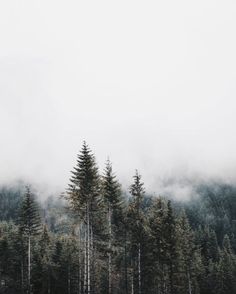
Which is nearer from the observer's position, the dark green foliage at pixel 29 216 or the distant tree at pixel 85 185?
the distant tree at pixel 85 185

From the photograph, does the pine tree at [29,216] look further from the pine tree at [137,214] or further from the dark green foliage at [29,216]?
the pine tree at [137,214]

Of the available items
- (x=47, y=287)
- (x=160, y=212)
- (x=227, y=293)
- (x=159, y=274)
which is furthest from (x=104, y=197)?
(x=227, y=293)

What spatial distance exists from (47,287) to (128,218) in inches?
1533

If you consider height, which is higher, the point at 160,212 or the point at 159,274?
the point at 160,212

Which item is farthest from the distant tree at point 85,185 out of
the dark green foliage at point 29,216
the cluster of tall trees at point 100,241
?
the dark green foliage at point 29,216

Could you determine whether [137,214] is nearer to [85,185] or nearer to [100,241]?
[100,241]

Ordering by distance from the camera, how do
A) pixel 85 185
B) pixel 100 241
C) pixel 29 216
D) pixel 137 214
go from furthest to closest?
pixel 29 216
pixel 137 214
pixel 100 241
pixel 85 185

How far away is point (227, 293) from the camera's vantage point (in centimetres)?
9306

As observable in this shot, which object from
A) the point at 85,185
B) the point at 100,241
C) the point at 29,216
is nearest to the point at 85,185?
the point at 85,185

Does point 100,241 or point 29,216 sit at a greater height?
point 29,216

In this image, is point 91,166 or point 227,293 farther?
point 227,293

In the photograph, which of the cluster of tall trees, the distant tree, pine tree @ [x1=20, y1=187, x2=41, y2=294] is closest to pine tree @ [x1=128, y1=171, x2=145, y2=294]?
the cluster of tall trees

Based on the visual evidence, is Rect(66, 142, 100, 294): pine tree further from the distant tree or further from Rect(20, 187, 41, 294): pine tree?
Rect(20, 187, 41, 294): pine tree

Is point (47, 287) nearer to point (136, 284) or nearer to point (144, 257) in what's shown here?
point (136, 284)
